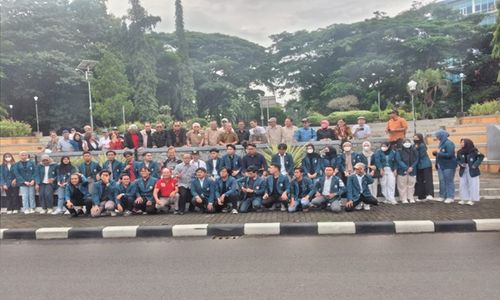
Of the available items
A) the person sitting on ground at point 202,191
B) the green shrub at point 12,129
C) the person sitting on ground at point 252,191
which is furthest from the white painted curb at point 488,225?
the green shrub at point 12,129

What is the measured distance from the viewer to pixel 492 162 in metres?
12.9

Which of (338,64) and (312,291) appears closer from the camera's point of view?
(312,291)

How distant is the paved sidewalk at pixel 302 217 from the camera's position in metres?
8.28

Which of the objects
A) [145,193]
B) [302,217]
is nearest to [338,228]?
[302,217]

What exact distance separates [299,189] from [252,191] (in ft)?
3.37

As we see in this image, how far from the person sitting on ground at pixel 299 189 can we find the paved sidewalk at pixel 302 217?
298 millimetres

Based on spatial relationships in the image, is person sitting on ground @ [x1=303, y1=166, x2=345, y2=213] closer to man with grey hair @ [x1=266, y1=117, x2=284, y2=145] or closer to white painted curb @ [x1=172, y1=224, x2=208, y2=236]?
man with grey hair @ [x1=266, y1=117, x2=284, y2=145]

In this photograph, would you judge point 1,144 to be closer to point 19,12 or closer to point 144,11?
point 19,12

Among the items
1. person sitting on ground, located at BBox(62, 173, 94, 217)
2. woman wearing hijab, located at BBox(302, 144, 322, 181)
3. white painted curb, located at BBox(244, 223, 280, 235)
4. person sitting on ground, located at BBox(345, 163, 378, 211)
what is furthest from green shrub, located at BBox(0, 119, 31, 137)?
person sitting on ground, located at BBox(345, 163, 378, 211)

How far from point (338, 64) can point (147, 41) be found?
18.4m

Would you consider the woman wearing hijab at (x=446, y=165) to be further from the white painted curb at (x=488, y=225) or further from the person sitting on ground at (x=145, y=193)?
the person sitting on ground at (x=145, y=193)

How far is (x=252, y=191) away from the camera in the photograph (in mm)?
9555

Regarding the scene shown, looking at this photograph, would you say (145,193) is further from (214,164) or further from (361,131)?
(361,131)

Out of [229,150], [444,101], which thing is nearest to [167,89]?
[444,101]
